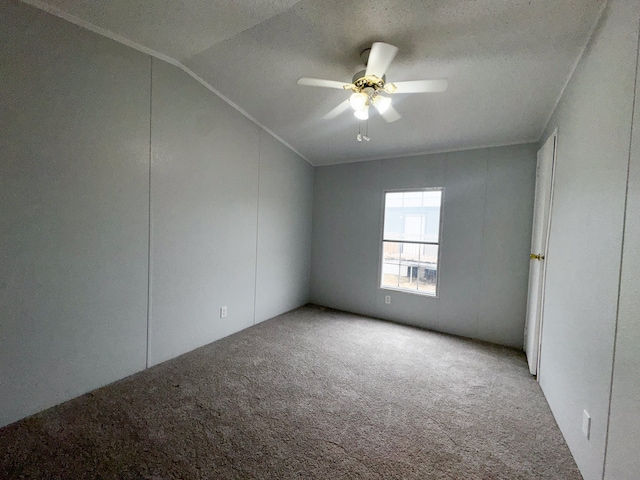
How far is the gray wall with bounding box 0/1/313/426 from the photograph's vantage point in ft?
5.57

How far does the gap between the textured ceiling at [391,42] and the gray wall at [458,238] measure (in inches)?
20.5

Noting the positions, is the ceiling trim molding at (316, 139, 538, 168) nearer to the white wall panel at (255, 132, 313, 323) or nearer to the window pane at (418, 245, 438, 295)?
the white wall panel at (255, 132, 313, 323)

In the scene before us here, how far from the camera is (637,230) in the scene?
1118 millimetres

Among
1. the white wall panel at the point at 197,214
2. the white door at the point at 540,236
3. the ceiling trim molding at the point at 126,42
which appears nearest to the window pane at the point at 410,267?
the white door at the point at 540,236

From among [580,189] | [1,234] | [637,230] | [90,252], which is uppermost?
[580,189]

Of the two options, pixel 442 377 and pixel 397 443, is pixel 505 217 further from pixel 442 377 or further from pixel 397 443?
pixel 397 443

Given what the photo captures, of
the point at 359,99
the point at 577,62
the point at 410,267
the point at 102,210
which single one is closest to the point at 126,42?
the point at 102,210

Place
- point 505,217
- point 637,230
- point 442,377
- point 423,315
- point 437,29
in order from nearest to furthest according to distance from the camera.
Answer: point 637,230 < point 437,29 < point 442,377 < point 505,217 < point 423,315

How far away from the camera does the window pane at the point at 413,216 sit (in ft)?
12.1

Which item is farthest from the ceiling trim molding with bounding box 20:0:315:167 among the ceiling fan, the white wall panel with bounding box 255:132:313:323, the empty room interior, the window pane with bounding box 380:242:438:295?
the window pane with bounding box 380:242:438:295

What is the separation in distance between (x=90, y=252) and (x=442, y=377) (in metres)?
3.14

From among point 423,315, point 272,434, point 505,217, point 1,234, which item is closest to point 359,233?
point 423,315

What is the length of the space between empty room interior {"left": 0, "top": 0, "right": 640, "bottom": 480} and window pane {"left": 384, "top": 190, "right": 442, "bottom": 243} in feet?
0.91

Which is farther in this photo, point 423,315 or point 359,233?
point 359,233
